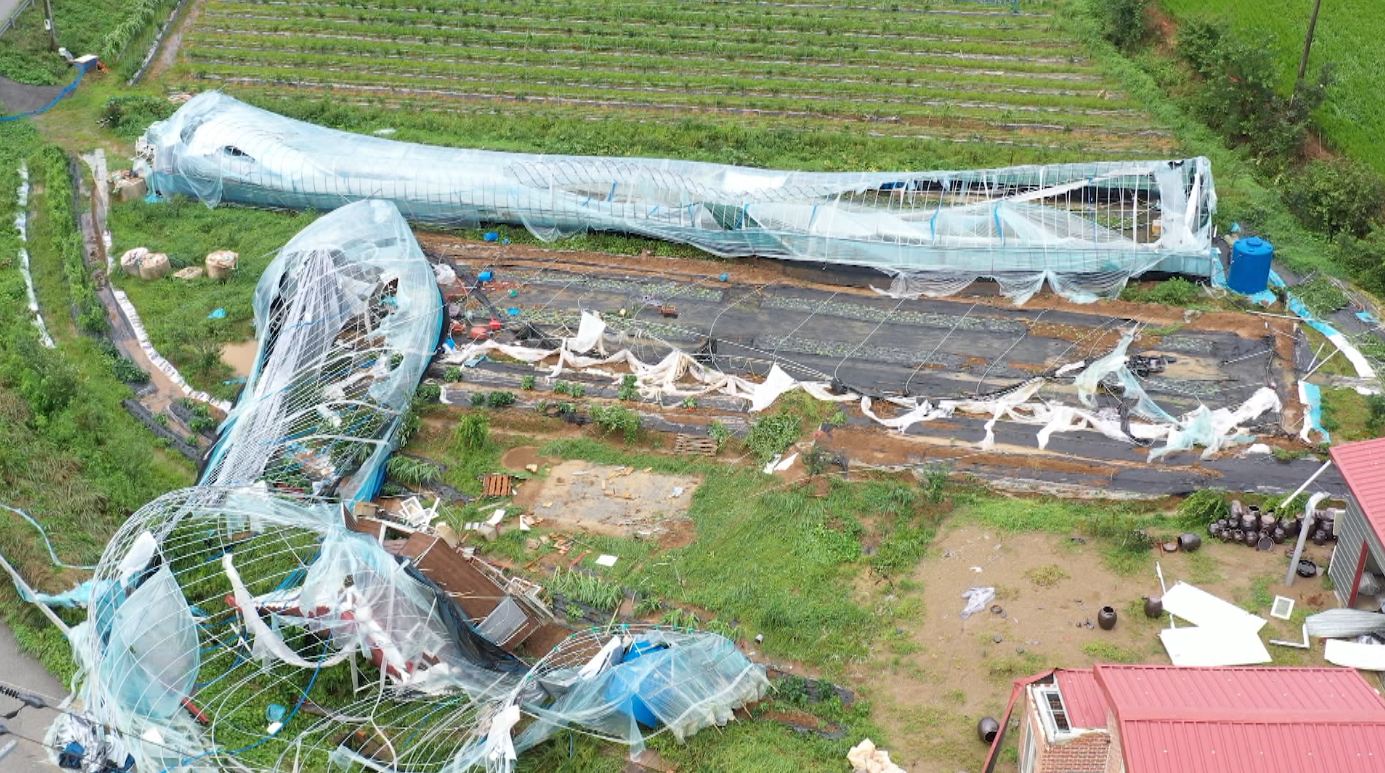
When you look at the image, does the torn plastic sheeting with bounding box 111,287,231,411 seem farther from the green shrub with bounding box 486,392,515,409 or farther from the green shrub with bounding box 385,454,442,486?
the green shrub with bounding box 486,392,515,409

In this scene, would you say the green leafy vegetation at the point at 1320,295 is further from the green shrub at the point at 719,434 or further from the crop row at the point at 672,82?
the green shrub at the point at 719,434

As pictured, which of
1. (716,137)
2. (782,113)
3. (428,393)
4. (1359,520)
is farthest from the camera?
(782,113)

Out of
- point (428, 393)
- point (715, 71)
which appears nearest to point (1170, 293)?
point (428, 393)

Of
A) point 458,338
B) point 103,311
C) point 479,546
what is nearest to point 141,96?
point 103,311

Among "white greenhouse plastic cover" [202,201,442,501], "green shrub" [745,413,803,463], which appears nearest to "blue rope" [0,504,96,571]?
"white greenhouse plastic cover" [202,201,442,501]

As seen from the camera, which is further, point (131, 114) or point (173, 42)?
point (173, 42)

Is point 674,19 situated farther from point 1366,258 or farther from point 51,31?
point 1366,258
